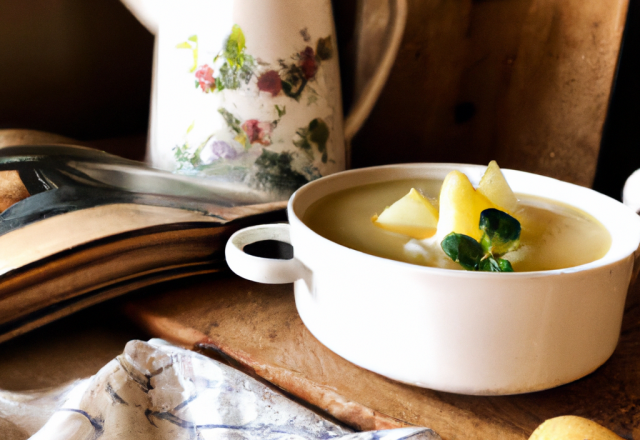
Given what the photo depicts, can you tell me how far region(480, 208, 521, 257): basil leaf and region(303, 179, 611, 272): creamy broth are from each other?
0.05 ft

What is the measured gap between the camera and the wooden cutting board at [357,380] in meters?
0.25

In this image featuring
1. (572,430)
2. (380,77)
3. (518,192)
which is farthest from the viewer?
(380,77)

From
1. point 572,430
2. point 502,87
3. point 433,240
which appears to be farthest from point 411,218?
point 502,87

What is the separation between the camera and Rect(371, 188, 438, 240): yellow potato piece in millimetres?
280

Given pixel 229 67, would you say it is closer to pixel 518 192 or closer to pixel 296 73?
pixel 296 73

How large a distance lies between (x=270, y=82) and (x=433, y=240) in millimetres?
181

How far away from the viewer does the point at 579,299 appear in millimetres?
230

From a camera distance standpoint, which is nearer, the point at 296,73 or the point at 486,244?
the point at 486,244

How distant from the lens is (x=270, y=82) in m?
0.38

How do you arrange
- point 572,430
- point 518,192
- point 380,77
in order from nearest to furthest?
point 572,430, point 518,192, point 380,77

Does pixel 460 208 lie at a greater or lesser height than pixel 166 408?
greater

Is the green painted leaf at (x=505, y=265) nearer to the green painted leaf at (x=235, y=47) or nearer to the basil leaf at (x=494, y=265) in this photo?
the basil leaf at (x=494, y=265)

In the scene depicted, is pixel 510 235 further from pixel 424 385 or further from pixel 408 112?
pixel 408 112

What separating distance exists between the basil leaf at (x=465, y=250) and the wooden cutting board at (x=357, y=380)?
6 cm
